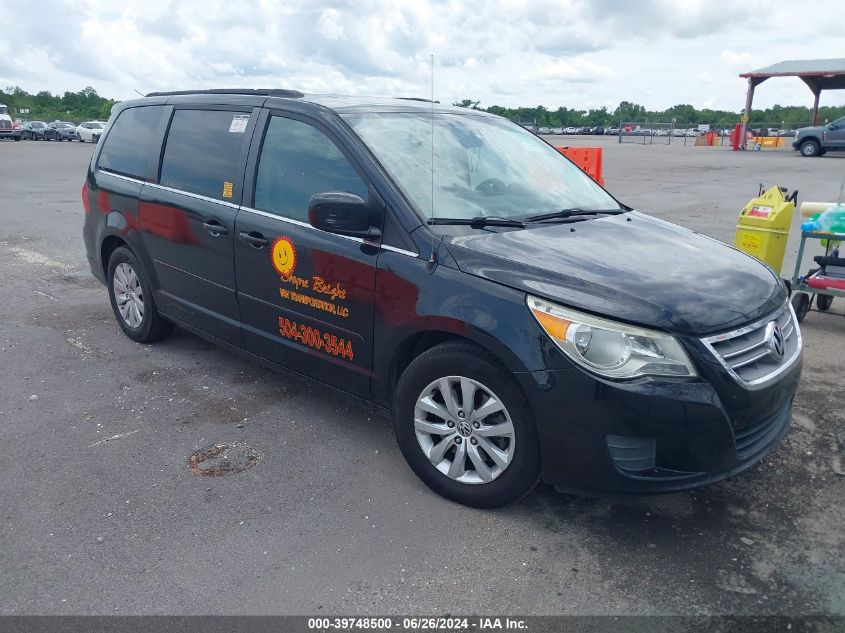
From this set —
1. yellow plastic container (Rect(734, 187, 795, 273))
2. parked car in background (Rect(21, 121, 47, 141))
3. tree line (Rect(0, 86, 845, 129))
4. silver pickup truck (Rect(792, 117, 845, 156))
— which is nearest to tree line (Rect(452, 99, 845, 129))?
tree line (Rect(0, 86, 845, 129))

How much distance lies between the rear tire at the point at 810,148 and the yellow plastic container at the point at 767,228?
28.3 m

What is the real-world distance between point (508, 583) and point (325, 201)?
1.87 meters

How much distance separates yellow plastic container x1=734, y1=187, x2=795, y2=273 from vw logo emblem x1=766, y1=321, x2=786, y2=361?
3.52 meters

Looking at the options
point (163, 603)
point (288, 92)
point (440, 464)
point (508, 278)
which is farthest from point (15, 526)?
point (288, 92)

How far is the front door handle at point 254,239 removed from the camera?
3.96 m

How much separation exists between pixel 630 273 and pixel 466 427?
992 mm

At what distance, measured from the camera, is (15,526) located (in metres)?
3.12

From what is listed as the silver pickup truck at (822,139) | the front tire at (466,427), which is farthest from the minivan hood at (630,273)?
the silver pickup truck at (822,139)

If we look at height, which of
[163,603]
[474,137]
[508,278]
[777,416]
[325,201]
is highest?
[474,137]

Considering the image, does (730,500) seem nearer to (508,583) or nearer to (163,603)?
(508,583)

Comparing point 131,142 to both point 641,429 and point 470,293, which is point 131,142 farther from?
point 641,429

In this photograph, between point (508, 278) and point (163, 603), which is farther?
point (508, 278)

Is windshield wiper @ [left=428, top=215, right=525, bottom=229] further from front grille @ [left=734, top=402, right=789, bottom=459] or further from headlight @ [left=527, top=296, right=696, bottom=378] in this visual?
front grille @ [left=734, top=402, right=789, bottom=459]

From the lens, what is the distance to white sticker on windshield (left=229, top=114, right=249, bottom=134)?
13.8ft
